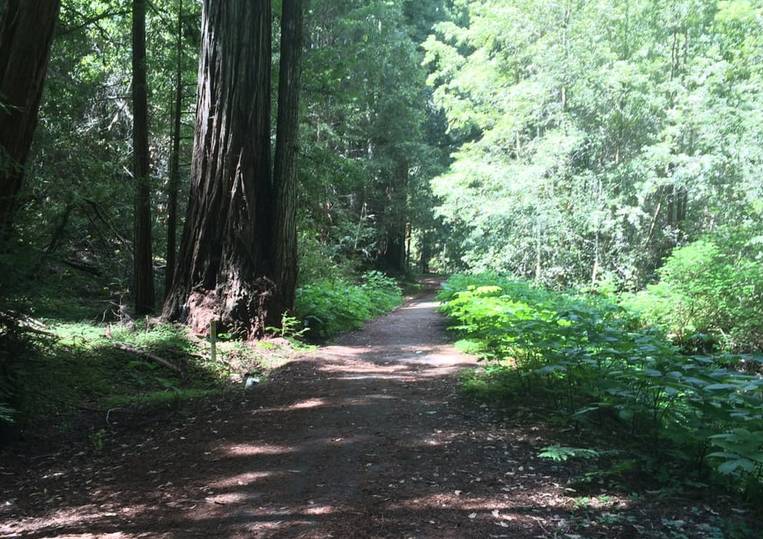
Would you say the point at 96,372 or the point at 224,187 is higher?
the point at 224,187

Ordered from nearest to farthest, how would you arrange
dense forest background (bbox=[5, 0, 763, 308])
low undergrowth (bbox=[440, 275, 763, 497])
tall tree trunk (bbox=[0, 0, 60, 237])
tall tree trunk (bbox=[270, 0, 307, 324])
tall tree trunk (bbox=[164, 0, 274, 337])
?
low undergrowth (bbox=[440, 275, 763, 497])
tall tree trunk (bbox=[0, 0, 60, 237])
tall tree trunk (bbox=[164, 0, 274, 337])
tall tree trunk (bbox=[270, 0, 307, 324])
dense forest background (bbox=[5, 0, 763, 308])

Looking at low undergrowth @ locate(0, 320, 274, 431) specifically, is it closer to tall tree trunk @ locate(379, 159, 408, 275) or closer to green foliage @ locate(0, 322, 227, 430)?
green foliage @ locate(0, 322, 227, 430)

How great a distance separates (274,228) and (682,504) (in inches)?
294

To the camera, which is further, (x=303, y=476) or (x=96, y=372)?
(x=96, y=372)

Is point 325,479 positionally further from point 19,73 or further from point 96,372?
point 19,73

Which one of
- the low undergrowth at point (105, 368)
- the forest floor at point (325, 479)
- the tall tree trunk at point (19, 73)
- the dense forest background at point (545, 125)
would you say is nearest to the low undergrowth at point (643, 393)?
the forest floor at point (325, 479)

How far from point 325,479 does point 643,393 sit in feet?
9.20

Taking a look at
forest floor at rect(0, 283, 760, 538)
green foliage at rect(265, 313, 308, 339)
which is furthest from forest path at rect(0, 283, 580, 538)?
green foliage at rect(265, 313, 308, 339)

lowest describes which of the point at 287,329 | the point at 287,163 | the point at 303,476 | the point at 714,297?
the point at 303,476

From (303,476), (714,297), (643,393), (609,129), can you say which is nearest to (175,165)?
(303,476)

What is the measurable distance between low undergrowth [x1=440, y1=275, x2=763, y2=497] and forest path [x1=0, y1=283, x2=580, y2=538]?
0.70 m

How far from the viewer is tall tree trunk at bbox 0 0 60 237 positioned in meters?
4.17

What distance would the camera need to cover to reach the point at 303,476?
12.3 feet

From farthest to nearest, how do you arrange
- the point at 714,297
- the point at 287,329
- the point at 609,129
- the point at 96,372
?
the point at 609,129, the point at 714,297, the point at 287,329, the point at 96,372
